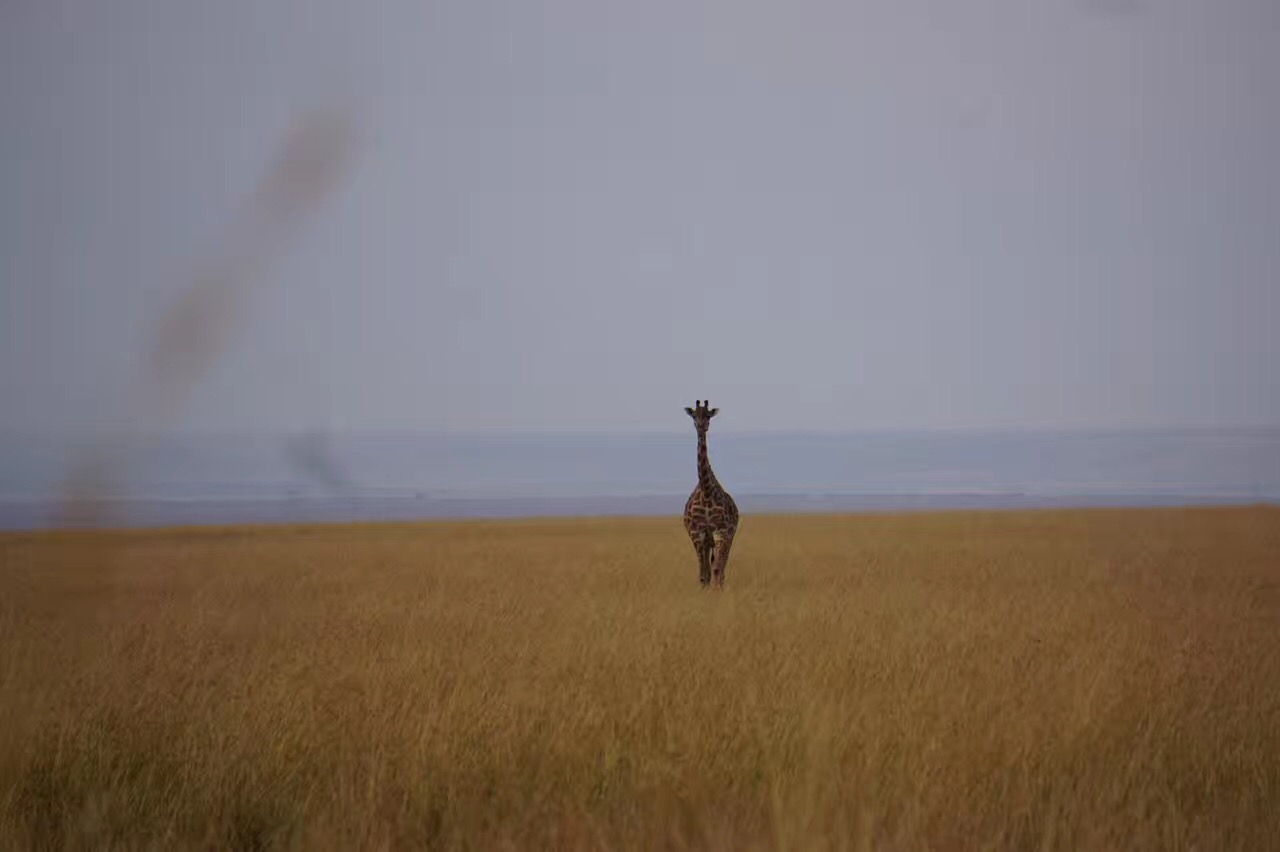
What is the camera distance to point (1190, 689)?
784 cm

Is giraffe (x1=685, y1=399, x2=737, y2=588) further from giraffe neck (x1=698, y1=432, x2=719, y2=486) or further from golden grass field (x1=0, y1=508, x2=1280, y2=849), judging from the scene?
golden grass field (x1=0, y1=508, x2=1280, y2=849)

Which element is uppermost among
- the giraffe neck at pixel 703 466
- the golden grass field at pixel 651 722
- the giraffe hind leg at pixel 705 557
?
the giraffe neck at pixel 703 466

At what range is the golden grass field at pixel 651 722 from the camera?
4988 millimetres

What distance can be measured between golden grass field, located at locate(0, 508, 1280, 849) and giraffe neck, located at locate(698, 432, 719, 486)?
90.1 inches

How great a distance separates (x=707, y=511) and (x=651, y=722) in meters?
9.00

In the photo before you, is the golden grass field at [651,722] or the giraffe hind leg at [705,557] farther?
the giraffe hind leg at [705,557]

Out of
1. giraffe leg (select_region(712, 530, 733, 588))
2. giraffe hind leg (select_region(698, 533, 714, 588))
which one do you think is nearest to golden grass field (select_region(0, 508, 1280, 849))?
giraffe leg (select_region(712, 530, 733, 588))

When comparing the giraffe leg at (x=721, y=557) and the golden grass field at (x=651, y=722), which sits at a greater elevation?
the giraffe leg at (x=721, y=557)

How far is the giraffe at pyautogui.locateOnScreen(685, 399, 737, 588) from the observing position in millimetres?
15406

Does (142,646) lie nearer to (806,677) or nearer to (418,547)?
(806,677)

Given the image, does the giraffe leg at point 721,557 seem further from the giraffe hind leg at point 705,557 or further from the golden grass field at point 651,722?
the golden grass field at point 651,722

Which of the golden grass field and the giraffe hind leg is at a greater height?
the giraffe hind leg

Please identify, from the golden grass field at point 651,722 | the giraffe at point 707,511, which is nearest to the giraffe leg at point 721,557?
the giraffe at point 707,511

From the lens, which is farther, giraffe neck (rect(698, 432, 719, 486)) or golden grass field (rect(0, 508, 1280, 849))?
giraffe neck (rect(698, 432, 719, 486))
